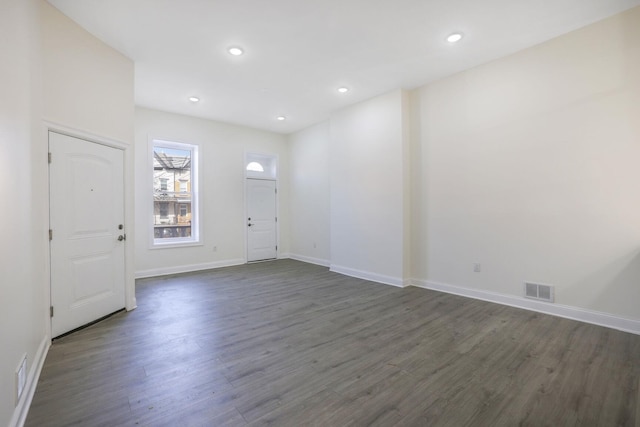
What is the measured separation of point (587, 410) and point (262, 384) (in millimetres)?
2088

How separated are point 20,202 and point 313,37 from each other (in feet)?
9.95

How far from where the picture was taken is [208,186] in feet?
19.7

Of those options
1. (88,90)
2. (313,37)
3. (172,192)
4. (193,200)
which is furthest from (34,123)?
(193,200)

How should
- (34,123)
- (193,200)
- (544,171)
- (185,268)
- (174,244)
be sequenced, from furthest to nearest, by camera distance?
(193,200)
(185,268)
(174,244)
(544,171)
(34,123)

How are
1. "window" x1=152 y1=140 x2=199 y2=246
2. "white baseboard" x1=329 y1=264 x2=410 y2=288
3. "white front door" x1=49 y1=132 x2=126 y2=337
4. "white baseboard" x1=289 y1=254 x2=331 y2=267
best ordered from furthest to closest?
"white baseboard" x1=289 y1=254 x2=331 y2=267 → "window" x1=152 y1=140 x2=199 y2=246 → "white baseboard" x1=329 y1=264 x2=410 y2=288 → "white front door" x1=49 y1=132 x2=126 y2=337

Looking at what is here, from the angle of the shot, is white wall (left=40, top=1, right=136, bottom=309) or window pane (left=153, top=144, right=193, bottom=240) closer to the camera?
white wall (left=40, top=1, right=136, bottom=309)

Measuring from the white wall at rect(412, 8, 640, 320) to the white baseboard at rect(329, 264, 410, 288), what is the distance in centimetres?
42

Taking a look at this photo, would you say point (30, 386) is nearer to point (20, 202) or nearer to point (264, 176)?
point (20, 202)

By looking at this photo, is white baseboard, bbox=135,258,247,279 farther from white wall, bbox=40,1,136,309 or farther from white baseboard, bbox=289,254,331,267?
white wall, bbox=40,1,136,309

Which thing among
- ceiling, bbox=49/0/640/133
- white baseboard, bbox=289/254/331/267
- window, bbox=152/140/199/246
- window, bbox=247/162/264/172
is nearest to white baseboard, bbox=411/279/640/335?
white baseboard, bbox=289/254/331/267

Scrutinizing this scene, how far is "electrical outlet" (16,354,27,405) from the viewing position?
1632 mm

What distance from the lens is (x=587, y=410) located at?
1.71m

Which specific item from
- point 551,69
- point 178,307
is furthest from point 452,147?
point 178,307

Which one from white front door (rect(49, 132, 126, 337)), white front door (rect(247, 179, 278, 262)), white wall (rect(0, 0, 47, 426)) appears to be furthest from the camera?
white front door (rect(247, 179, 278, 262))
